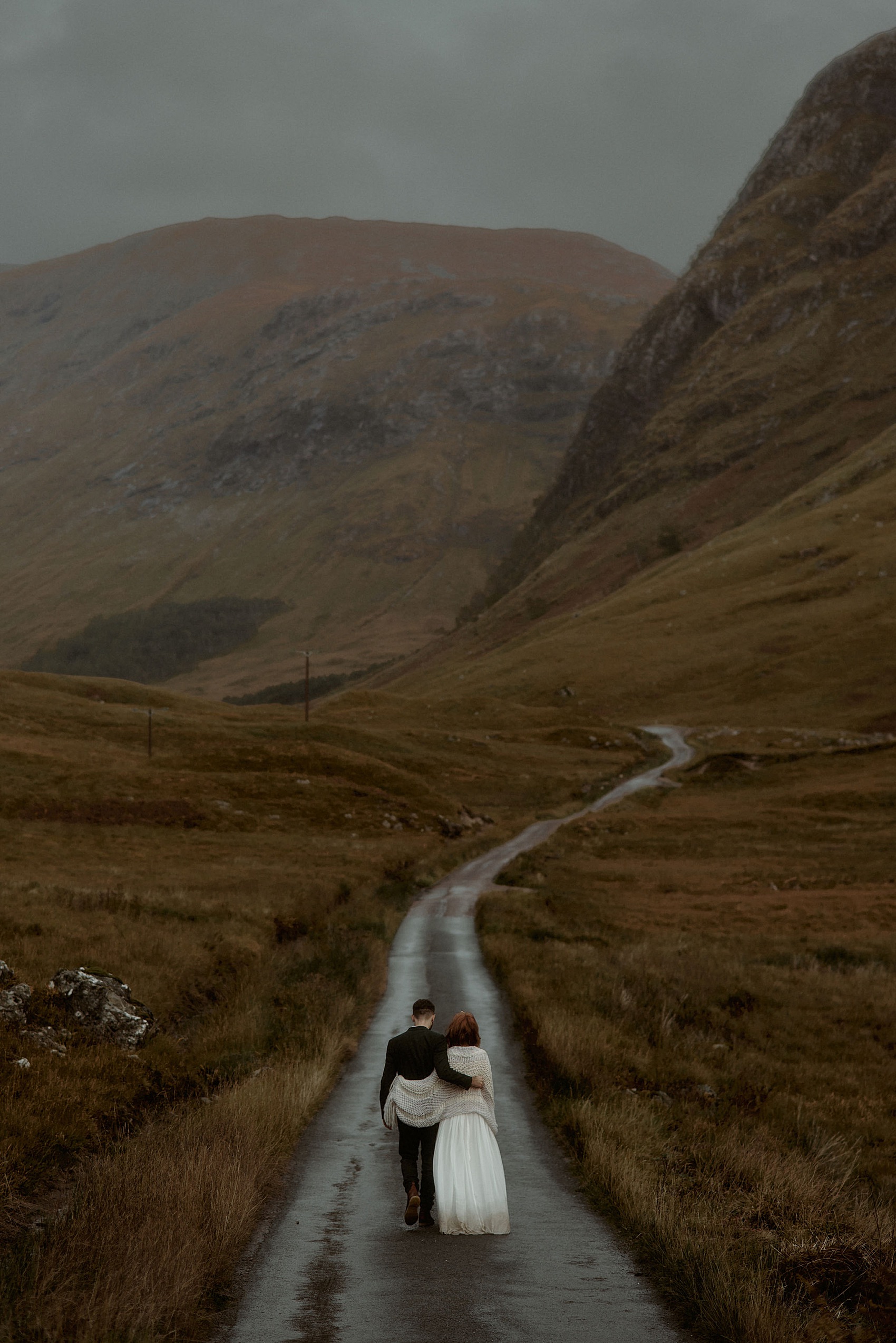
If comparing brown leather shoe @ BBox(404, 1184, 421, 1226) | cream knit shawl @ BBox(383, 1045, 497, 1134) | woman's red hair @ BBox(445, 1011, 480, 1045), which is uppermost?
woman's red hair @ BBox(445, 1011, 480, 1045)

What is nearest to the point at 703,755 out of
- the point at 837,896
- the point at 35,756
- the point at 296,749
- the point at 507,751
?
the point at 507,751

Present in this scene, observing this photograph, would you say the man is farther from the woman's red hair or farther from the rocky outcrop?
the rocky outcrop

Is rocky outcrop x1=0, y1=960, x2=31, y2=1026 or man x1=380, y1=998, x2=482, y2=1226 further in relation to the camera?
rocky outcrop x1=0, y1=960, x2=31, y2=1026

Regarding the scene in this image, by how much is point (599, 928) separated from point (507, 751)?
6849cm

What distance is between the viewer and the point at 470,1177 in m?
11.2

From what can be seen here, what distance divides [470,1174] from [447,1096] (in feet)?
2.81

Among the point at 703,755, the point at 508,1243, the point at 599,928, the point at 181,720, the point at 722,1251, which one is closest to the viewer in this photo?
the point at 722,1251

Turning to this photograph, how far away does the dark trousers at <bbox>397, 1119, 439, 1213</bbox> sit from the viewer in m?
11.8

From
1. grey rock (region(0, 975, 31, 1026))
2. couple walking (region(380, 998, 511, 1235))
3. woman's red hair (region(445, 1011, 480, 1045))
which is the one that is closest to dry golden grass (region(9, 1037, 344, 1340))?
couple walking (region(380, 998, 511, 1235))

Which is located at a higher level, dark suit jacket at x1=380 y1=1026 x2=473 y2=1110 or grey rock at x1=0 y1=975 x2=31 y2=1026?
dark suit jacket at x1=380 y1=1026 x2=473 y2=1110

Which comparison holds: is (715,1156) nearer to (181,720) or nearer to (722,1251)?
(722,1251)

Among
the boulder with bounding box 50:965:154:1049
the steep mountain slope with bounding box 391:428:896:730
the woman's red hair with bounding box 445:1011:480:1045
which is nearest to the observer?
the woman's red hair with bounding box 445:1011:480:1045

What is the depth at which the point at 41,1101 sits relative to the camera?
14562mm

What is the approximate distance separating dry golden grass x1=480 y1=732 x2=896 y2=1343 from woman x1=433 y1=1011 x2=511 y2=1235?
1614 millimetres
